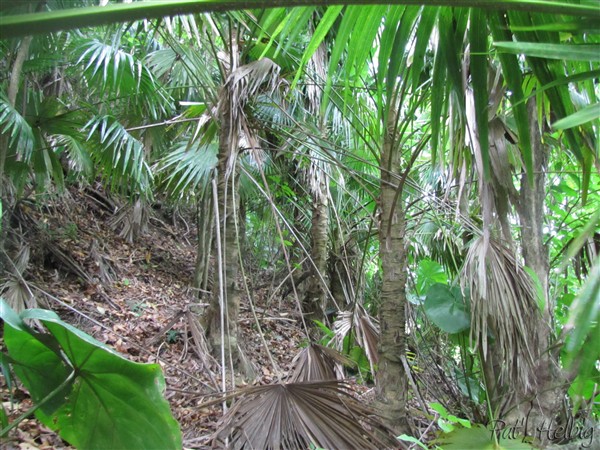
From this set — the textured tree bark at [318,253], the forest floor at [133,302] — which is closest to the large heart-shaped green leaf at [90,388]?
the forest floor at [133,302]

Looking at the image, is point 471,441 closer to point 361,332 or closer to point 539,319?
point 539,319

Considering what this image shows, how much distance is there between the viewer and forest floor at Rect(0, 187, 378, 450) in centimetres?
254

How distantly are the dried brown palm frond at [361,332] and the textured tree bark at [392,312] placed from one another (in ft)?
1.03

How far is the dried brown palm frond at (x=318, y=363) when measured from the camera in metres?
2.13

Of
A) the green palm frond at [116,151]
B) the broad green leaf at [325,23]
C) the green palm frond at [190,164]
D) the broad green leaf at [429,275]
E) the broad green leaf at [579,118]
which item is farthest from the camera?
the green palm frond at [190,164]

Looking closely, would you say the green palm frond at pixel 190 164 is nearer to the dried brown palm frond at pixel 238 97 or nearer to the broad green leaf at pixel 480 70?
Answer: the dried brown palm frond at pixel 238 97

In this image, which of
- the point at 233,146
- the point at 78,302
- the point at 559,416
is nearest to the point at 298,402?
the point at 233,146

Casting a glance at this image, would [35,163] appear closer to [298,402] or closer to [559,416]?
[298,402]

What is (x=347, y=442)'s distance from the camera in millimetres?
1569

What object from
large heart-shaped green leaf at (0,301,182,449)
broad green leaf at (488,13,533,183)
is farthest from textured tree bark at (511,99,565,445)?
large heart-shaped green leaf at (0,301,182,449)

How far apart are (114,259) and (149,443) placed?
13.5ft

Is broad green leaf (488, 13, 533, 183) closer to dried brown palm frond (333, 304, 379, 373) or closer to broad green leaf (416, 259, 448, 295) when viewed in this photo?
dried brown palm frond (333, 304, 379, 373)

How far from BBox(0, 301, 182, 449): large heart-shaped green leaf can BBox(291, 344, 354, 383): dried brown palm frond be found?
0.97m

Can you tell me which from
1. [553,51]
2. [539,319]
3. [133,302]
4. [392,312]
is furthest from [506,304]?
[133,302]
